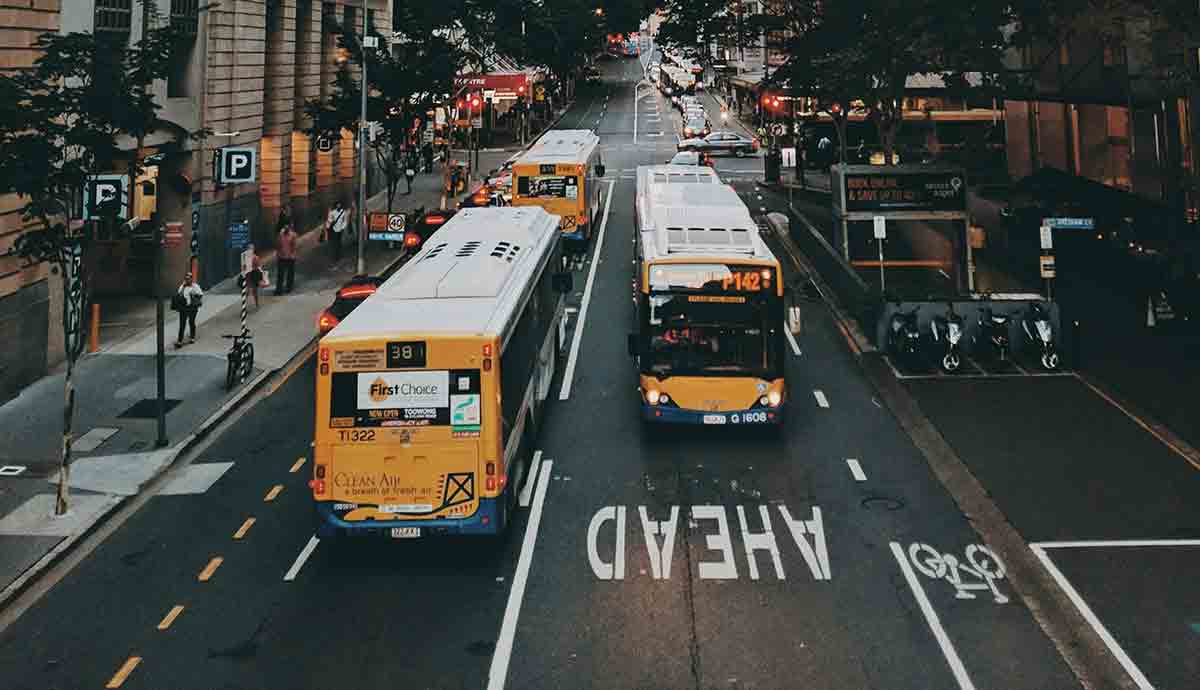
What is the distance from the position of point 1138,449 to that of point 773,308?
7115 mm

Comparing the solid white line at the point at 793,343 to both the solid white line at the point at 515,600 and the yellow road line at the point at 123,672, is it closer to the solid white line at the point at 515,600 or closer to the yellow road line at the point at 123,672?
the solid white line at the point at 515,600

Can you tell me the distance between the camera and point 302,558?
1328 cm

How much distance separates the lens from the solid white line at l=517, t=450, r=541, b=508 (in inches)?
599

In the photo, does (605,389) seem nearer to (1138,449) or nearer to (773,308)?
(773,308)

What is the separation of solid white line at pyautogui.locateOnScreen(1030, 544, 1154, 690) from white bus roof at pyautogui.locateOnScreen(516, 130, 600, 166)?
25.6 meters

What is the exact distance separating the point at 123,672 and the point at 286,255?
21709mm

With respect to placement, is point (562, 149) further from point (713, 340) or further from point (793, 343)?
point (713, 340)

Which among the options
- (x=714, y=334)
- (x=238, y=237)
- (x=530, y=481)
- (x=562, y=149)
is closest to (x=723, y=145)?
(x=562, y=149)

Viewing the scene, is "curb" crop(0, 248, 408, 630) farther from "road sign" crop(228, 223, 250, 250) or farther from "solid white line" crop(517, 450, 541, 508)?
"solid white line" crop(517, 450, 541, 508)

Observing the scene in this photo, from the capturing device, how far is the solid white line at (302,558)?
12722mm

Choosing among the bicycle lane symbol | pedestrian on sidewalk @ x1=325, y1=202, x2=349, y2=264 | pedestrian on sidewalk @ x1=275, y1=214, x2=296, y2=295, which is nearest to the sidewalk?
pedestrian on sidewalk @ x1=275, y1=214, x2=296, y2=295

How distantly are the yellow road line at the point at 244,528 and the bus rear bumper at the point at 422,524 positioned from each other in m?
2.31

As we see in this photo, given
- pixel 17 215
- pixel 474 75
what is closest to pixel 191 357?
pixel 17 215

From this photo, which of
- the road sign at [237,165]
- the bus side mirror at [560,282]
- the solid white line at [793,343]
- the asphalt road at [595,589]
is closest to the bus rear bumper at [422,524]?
the asphalt road at [595,589]
